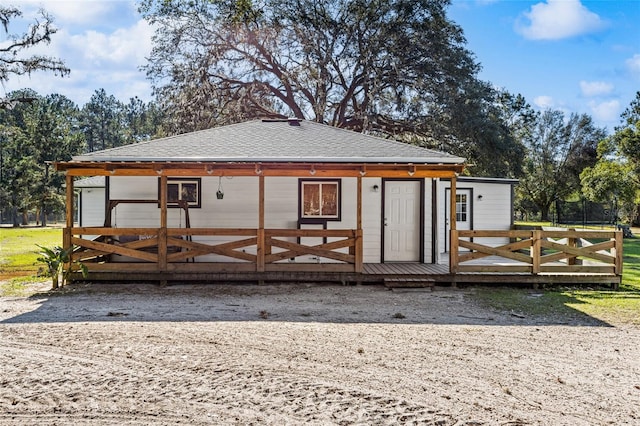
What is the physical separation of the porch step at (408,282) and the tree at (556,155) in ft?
113

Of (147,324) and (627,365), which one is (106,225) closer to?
(147,324)

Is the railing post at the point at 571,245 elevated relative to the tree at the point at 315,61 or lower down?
lower down

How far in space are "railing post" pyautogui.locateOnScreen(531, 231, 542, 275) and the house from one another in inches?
63.3

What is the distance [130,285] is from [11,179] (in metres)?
32.3

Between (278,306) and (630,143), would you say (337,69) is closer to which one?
(278,306)

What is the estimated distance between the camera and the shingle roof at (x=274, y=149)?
9242 millimetres

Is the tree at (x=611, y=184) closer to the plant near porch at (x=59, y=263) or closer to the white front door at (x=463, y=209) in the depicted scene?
the white front door at (x=463, y=209)

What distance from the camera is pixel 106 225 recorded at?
10.3m

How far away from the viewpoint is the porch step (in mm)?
9055

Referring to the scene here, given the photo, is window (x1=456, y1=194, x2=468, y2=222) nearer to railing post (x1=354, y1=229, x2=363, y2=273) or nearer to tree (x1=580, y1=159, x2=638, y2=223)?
railing post (x1=354, y1=229, x2=363, y2=273)

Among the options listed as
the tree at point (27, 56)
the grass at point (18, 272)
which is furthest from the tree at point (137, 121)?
the grass at point (18, 272)

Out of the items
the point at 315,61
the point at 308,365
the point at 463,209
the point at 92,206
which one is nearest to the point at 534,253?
the point at 463,209

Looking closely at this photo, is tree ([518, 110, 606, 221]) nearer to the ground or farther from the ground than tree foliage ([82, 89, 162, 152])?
nearer to the ground

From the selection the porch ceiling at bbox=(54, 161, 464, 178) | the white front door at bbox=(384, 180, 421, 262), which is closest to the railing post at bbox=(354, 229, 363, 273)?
the porch ceiling at bbox=(54, 161, 464, 178)
